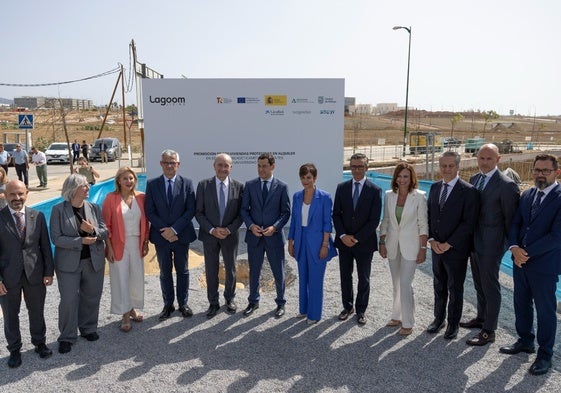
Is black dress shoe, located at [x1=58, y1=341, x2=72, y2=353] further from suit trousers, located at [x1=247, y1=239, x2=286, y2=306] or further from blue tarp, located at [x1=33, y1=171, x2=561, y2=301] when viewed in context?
Result: blue tarp, located at [x1=33, y1=171, x2=561, y2=301]

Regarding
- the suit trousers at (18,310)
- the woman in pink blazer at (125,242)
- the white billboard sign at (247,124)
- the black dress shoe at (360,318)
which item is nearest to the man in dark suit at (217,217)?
the woman in pink blazer at (125,242)

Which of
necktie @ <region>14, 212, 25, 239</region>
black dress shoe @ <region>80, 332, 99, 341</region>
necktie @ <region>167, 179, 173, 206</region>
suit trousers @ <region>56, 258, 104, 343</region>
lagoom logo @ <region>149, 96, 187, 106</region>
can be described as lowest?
black dress shoe @ <region>80, 332, 99, 341</region>

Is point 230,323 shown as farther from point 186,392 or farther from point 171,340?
point 186,392

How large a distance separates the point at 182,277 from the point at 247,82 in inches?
191

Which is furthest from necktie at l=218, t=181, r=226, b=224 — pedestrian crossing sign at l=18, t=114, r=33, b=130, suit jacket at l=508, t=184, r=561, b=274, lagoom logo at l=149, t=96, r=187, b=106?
pedestrian crossing sign at l=18, t=114, r=33, b=130

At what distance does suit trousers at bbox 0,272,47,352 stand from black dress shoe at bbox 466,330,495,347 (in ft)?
13.4

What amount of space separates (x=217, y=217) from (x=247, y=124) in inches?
165

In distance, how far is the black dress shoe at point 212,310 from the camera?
16.8 ft

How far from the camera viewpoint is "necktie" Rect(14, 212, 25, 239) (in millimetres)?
3910

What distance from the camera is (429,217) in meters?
4.60

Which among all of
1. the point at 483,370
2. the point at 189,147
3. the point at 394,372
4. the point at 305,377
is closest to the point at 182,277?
the point at 305,377

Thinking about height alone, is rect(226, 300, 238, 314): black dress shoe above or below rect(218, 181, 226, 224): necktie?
below

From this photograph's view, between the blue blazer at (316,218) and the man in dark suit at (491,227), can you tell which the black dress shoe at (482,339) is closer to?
the man in dark suit at (491,227)

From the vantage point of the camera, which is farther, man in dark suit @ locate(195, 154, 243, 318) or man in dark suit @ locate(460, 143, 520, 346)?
man in dark suit @ locate(195, 154, 243, 318)
